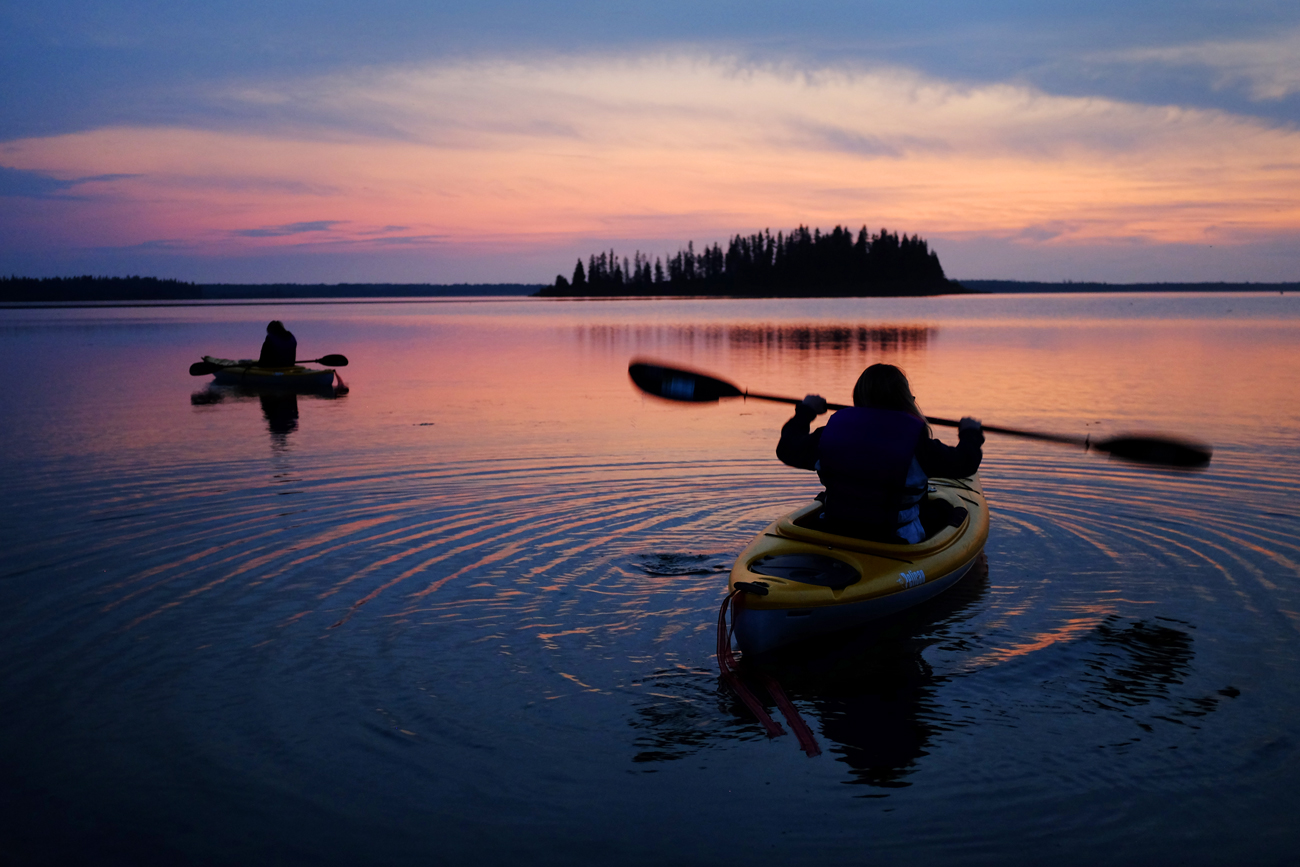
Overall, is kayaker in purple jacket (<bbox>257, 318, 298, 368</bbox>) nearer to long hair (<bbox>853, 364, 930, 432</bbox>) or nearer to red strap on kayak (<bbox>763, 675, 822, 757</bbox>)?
long hair (<bbox>853, 364, 930, 432</bbox>)

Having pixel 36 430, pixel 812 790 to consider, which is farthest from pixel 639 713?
pixel 36 430

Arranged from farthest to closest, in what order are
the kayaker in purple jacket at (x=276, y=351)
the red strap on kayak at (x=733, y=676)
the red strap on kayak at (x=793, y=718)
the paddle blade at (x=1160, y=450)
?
1. the kayaker in purple jacket at (x=276, y=351)
2. the paddle blade at (x=1160, y=450)
3. the red strap on kayak at (x=733, y=676)
4. the red strap on kayak at (x=793, y=718)

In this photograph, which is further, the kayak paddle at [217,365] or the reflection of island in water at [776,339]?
the reflection of island in water at [776,339]

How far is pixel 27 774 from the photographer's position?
462 centimetres

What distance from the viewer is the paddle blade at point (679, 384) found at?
368 inches

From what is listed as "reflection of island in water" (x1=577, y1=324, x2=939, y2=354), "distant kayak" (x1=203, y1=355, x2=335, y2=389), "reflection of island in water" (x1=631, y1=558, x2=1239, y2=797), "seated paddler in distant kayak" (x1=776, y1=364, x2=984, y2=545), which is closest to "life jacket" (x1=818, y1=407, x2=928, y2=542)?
"seated paddler in distant kayak" (x1=776, y1=364, x2=984, y2=545)

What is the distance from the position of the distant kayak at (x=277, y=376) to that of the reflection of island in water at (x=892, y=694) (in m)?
19.2

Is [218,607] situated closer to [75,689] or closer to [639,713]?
[75,689]

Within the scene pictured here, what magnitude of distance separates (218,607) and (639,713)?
3.62m

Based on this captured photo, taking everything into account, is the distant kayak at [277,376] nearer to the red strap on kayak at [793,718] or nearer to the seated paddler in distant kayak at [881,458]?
the seated paddler in distant kayak at [881,458]

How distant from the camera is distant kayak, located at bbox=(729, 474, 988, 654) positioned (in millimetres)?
5824

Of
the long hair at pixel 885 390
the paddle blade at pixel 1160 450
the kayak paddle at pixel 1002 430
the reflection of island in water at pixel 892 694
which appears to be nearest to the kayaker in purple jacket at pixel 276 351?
the kayak paddle at pixel 1002 430

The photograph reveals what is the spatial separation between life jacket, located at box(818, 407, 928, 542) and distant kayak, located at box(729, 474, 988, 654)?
176mm

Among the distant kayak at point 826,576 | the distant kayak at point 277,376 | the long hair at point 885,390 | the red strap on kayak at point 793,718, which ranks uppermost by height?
the long hair at point 885,390
